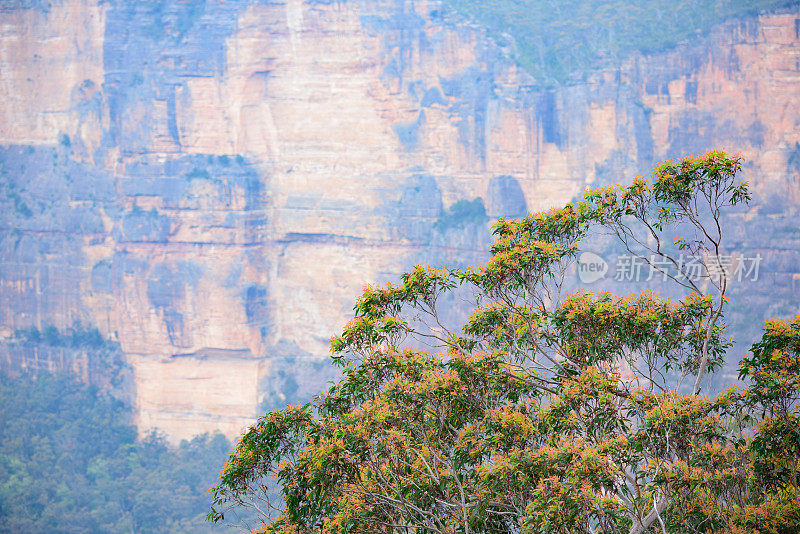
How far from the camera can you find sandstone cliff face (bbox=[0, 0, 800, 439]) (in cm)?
3791

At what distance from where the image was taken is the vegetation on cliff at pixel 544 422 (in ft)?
17.9

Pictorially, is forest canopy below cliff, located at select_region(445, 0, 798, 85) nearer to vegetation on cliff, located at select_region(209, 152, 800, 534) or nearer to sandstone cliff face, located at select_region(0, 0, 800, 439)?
sandstone cliff face, located at select_region(0, 0, 800, 439)

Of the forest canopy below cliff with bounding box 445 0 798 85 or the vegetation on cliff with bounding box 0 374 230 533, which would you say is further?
the forest canopy below cliff with bounding box 445 0 798 85

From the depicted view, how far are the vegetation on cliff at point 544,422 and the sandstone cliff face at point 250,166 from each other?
30.8 meters

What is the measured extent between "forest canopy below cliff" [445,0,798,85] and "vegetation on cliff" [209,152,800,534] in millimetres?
32517

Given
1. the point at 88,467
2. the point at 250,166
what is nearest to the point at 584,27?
the point at 250,166

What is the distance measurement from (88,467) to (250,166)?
17.1m

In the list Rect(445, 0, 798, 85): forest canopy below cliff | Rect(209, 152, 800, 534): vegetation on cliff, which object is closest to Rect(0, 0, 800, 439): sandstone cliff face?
Rect(445, 0, 798, 85): forest canopy below cliff

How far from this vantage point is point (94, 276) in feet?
135

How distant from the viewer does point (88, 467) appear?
37.0m

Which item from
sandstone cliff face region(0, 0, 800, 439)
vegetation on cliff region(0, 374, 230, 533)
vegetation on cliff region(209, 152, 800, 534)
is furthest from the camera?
sandstone cliff face region(0, 0, 800, 439)

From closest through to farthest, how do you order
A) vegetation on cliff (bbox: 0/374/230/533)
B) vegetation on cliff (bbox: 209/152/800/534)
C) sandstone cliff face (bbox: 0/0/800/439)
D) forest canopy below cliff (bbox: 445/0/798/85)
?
vegetation on cliff (bbox: 209/152/800/534), vegetation on cliff (bbox: 0/374/230/533), forest canopy below cliff (bbox: 445/0/798/85), sandstone cliff face (bbox: 0/0/800/439)

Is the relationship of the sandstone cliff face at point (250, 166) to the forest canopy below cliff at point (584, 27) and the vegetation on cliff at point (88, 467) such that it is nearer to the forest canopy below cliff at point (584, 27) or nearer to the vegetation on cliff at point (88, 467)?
the forest canopy below cliff at point (584, 27)

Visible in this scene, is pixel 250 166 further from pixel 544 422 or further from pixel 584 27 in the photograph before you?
pixel 544 422
